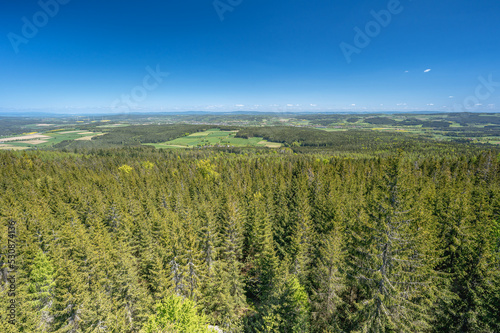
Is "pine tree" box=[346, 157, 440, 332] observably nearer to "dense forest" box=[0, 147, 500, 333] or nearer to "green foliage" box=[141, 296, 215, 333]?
"dense forest" box=[0, 147, 500, 333]

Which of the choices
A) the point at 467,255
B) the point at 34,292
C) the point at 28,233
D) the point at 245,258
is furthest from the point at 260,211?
the point at 28,233

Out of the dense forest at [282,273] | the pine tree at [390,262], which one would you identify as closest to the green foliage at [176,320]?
the dense forest at [282,273]

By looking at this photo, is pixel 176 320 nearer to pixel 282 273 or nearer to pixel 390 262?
pixel 282 273

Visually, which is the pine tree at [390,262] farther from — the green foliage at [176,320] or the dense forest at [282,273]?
Answer: the green foliage at [176,320]

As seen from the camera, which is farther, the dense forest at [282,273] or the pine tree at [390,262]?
the dense forest at [282,273]

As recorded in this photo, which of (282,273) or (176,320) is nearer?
(176,320)

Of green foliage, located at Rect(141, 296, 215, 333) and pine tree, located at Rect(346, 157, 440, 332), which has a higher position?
pine tree, located at Rect(346, 157, 440, 332)

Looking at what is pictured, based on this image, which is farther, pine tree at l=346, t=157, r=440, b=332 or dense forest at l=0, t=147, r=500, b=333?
dense forest at l=0, t=147, r=500, b=333

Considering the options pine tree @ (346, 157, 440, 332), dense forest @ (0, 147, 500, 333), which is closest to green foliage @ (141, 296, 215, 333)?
dense forest @ (0, 147, 500, 333)

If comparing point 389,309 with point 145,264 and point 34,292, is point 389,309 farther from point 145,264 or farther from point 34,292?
point 34,292

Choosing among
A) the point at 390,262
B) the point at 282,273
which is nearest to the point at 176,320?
the point at 282,273

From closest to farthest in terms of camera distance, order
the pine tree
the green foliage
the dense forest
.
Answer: the pine tree → the dense forest → the green foliage
